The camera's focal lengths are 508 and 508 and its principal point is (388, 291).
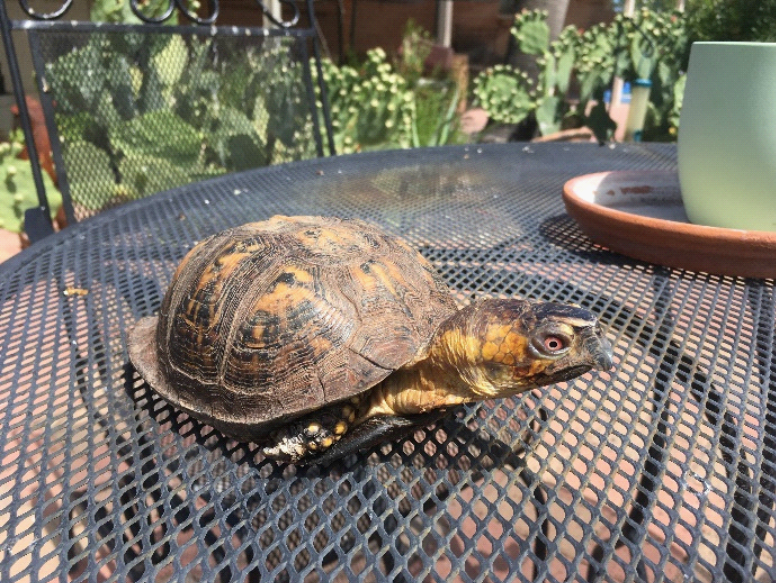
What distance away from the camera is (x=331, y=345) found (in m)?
0.69

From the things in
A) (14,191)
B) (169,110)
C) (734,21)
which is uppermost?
(734,21)

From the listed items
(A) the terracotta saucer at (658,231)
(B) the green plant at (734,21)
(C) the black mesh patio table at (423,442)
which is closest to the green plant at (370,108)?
(B) the green plant at (734,21)

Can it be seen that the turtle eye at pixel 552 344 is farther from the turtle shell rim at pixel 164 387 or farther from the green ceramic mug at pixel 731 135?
the green ceramic mug at pixel 731 135

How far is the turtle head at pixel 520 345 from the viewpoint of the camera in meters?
0.56

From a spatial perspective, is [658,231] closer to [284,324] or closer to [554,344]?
[554,344]

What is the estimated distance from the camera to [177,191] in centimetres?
147

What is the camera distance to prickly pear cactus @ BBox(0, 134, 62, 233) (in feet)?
7.27

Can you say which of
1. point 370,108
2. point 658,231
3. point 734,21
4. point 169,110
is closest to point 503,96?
point 370,108

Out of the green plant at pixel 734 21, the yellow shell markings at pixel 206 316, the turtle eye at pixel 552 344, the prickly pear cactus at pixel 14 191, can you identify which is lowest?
the prickly pear cactus at pixel 14 191

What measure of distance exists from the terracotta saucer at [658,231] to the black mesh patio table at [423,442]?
0.11 feet

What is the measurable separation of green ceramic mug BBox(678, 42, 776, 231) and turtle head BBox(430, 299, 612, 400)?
1.85 feet

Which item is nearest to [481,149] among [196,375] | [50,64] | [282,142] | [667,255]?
[282,142]

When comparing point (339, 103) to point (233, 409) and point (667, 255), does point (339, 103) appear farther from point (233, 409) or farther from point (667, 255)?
point (233, 409)

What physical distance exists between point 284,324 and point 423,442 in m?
0.25
